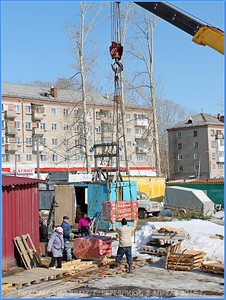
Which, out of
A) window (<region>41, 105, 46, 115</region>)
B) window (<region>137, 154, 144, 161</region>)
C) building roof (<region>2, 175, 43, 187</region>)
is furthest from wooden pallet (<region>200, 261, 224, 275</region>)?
window (<region>137, 154, 144, 161</region>)

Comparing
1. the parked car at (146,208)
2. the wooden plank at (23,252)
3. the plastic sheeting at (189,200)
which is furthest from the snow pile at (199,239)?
the parked car at (146,208)

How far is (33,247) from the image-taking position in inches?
611

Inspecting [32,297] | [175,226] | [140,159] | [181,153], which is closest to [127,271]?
[32,297]

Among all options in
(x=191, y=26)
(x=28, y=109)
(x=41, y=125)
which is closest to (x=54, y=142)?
(x=41, y=125)

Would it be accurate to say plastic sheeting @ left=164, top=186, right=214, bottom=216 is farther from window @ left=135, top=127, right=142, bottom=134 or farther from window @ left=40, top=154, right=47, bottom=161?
window @ left=135, top=127, right=142, bottom=134

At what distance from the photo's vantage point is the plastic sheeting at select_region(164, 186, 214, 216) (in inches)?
1275

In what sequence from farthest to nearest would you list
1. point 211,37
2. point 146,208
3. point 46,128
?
point 46,128, point 146,208, point 211,37

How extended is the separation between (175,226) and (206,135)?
67.0 metres

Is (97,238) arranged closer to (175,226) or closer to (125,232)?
(125,232)

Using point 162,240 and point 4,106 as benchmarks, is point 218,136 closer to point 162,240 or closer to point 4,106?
point 4,106

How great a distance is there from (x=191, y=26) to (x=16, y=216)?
9004 millimetres

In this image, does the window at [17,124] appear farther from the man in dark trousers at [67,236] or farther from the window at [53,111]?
the man in dark trousers at [67,236]

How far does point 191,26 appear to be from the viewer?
17406 millimetres

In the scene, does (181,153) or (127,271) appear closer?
(127,271)
